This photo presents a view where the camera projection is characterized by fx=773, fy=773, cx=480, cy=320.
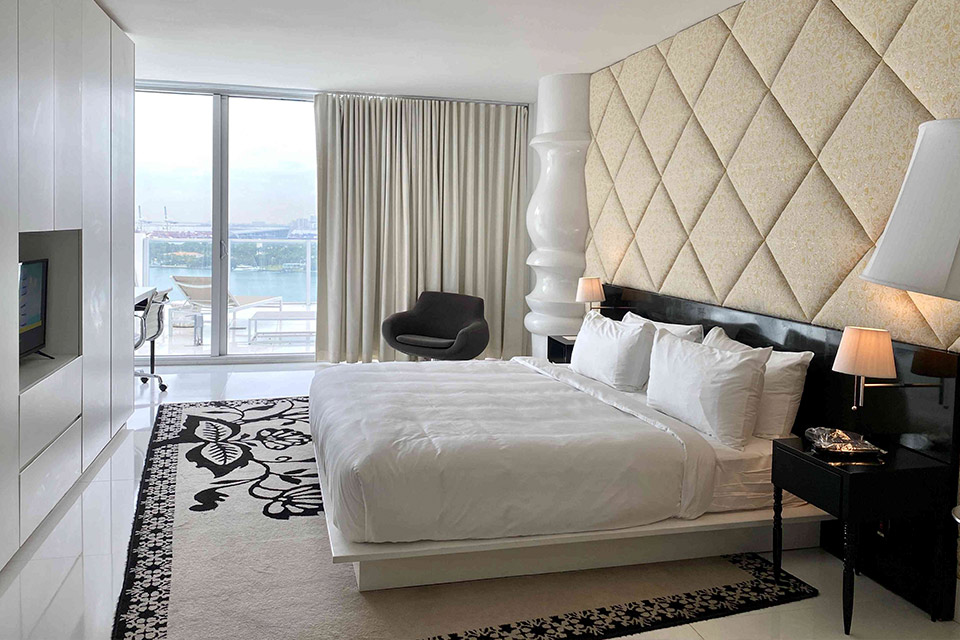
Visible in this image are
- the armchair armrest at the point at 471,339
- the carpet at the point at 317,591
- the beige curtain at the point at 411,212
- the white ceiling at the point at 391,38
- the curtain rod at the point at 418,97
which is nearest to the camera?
the carpet at the point at 317,591

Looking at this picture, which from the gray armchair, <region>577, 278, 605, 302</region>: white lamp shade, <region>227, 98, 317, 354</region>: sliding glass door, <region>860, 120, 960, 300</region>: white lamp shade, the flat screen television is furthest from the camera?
<region>227, 98, 317, 354</region>: sliding glass door

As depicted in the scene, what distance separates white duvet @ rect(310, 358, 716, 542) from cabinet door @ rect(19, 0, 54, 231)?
5.10 feet

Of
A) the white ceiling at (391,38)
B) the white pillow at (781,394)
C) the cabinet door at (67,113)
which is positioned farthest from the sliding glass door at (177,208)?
the white pillow at (781,394)

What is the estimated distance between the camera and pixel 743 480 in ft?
10.7

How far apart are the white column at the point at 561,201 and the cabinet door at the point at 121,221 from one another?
9.94ft

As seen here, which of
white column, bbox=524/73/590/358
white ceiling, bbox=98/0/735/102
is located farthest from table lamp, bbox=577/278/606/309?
white ceiling, bbox=98/0/735/102

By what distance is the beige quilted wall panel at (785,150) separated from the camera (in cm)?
306

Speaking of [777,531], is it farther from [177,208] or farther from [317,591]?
[177,208]

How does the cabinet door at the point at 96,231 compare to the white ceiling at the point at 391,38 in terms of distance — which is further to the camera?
the white ceiling at the point at 391,38

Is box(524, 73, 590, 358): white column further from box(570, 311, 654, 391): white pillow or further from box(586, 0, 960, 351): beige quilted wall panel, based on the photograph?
box(570, 311, 654, 391): white pillow

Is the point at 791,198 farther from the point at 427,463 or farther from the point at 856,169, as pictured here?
the point at 427,463

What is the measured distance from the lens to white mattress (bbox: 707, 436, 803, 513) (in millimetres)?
3242

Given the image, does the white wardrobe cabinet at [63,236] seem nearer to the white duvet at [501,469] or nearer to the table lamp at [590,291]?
the white duvet at [501,469]

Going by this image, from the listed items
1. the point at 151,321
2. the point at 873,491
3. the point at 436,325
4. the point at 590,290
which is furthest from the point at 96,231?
the point at 873,491
